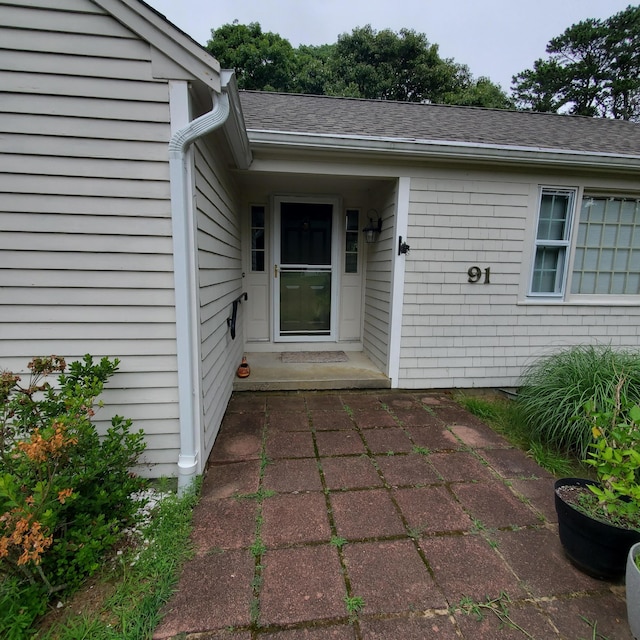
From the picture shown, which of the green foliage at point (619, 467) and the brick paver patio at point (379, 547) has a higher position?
the green foliage at point (619, 467)

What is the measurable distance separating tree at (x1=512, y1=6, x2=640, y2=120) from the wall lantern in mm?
18455

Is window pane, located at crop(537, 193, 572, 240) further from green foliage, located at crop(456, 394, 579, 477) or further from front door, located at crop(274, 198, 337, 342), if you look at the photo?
front door, located at crop(274, 198, 337, 342)

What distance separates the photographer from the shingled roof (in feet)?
11.3

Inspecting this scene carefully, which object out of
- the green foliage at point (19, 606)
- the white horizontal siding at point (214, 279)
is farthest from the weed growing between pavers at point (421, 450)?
the green foliage at point (19, 606)

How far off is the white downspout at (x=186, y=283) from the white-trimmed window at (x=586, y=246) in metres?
3.51

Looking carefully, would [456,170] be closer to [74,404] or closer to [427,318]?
[427,318]

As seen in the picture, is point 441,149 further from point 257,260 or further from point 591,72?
point 591,72

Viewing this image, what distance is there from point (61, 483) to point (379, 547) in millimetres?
1447

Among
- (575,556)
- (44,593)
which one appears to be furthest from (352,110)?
(44,593)

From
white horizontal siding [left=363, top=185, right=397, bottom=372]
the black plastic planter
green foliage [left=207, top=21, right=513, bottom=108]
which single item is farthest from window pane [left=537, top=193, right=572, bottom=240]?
green foliage [left=207, top=21, right=513, bottom=108]

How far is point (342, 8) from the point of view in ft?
60.6

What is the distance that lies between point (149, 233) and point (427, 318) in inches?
110

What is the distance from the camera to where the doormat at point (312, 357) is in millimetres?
4297

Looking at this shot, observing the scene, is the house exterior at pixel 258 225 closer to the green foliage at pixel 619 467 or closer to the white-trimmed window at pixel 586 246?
the white-trimmed window at pixel 586 246
